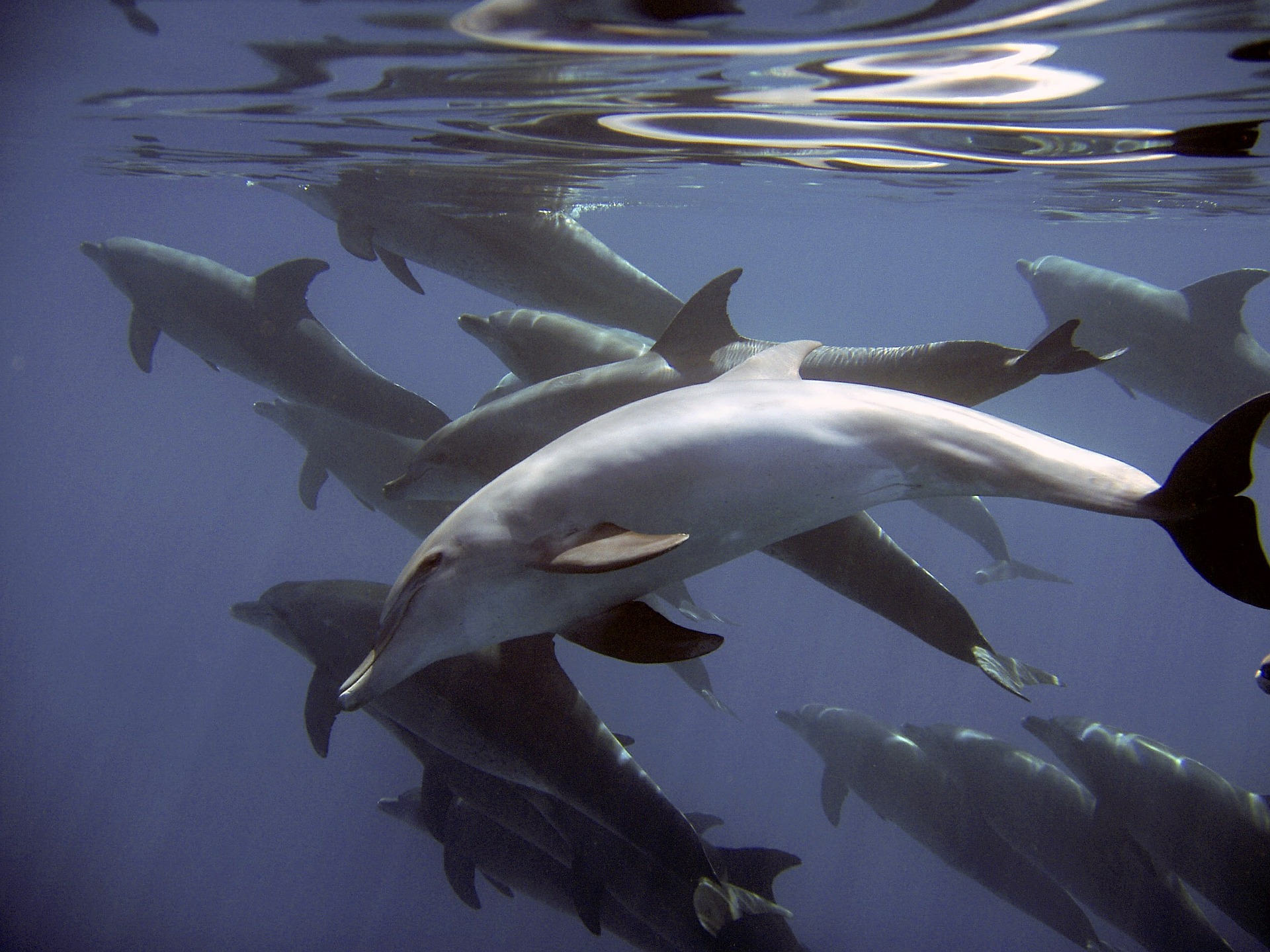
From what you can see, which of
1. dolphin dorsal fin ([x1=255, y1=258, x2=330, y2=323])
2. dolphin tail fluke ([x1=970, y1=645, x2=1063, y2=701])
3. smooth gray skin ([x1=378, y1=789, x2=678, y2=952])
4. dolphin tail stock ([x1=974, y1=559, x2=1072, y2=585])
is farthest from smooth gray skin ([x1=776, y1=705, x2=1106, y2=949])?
dolphin dorsal fin ([x1=255, y1=258, x2=330, y2=323])

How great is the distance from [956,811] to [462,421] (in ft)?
26.6

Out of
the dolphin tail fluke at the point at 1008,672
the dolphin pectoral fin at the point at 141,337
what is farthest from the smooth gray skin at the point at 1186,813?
the dolphin pectoral fin at the point at 141,337

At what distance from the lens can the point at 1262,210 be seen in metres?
18.7

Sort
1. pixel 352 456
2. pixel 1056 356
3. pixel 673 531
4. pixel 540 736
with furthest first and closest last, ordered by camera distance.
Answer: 1. pixel 352 456
2. pixel 540 736
3. pixel 1056 356
4. pixel 673 531

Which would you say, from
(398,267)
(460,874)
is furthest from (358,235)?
(460,874)

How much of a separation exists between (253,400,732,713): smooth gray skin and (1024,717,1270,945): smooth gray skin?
4170 millimetres

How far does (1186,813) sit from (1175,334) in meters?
5.29

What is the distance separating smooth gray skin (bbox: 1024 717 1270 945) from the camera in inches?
285

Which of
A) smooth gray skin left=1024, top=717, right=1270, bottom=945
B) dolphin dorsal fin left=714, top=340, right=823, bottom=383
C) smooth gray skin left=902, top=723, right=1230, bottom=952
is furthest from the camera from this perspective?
smooth gray skin left=902, top=723, right=1230, bottom=952

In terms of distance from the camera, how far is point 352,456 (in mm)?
9328

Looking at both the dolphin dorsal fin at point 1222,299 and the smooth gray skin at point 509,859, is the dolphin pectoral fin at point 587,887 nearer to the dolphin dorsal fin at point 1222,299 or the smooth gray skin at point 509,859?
the smooth gray skin at point 509,859

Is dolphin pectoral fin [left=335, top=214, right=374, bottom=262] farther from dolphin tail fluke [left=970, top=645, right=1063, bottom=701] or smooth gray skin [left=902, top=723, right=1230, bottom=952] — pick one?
smooth gray skin [left=902, top=723, right=1230, bottom=952]

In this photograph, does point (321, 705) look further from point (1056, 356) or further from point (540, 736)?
point (1056, 356)

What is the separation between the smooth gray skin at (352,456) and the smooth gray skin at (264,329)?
0.51 meters
